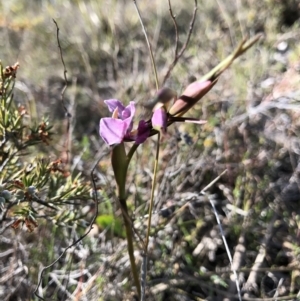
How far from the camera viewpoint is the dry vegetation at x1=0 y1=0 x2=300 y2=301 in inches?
57.3

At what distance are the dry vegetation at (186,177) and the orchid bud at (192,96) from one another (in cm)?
41

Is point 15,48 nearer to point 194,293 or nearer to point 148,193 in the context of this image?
point 148,193

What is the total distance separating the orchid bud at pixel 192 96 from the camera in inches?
32.1

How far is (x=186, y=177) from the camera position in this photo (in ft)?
5.77

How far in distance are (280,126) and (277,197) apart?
1.26ft

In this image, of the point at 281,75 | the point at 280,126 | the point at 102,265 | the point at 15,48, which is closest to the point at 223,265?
the point at 102,265

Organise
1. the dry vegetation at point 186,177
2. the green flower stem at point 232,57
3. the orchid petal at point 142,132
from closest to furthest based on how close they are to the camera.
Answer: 1. the green flower stem at point 232,57
2. the orchid petal at point 142,132
3. the dry vegetation at point 186,177

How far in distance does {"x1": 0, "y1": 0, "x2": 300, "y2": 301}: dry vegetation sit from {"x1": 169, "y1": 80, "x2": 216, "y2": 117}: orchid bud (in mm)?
408

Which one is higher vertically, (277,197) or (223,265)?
(277,197)

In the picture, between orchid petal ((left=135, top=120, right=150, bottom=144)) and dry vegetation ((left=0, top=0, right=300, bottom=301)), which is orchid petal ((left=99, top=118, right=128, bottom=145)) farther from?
dry vegetation ((left=0, top=0, right=300, bottom=301))

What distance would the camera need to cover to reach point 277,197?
1.72m

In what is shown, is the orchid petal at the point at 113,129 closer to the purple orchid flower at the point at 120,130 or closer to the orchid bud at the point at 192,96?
the purple orchid flower at the point at 120,130

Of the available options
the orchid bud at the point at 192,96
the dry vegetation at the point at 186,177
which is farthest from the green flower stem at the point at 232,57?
the dry vegetation at the point at 186,177

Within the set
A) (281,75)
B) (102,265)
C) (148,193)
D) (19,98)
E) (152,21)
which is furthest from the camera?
(152,21)
